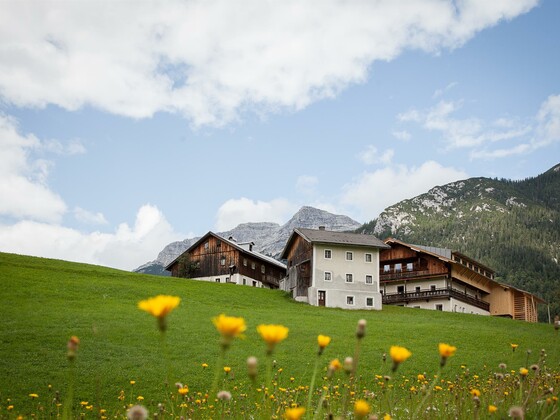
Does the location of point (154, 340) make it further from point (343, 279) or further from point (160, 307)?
point (343, 279)

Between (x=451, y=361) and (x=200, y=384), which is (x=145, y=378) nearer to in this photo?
(x=200, y=384)

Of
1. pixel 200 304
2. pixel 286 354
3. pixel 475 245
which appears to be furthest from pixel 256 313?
pixel 475 245

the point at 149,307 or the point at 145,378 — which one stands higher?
the point at 149,307

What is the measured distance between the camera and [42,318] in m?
28.3

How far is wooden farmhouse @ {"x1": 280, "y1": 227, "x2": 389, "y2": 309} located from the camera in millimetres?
52875

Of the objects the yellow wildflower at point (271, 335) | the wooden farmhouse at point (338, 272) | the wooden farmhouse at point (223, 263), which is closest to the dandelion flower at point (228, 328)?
the yellow wildflower at point (271, 335)

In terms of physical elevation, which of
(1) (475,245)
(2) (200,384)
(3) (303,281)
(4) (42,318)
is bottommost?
(2) (200,384)

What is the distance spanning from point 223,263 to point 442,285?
28422 millimetres

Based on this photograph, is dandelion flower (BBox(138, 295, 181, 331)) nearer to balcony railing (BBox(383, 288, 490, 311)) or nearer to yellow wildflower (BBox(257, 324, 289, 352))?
yellow wildflower (BBox(257, 324, 289, 352))

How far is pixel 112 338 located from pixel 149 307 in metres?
25.1

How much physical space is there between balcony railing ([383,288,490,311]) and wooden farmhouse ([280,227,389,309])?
11.7 m

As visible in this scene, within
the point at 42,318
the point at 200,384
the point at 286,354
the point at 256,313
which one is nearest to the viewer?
the point at 200,384

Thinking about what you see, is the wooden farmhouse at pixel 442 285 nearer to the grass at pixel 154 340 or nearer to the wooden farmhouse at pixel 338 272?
the wooden farmhouse at pixel 338 272

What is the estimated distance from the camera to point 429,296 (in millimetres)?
63125
